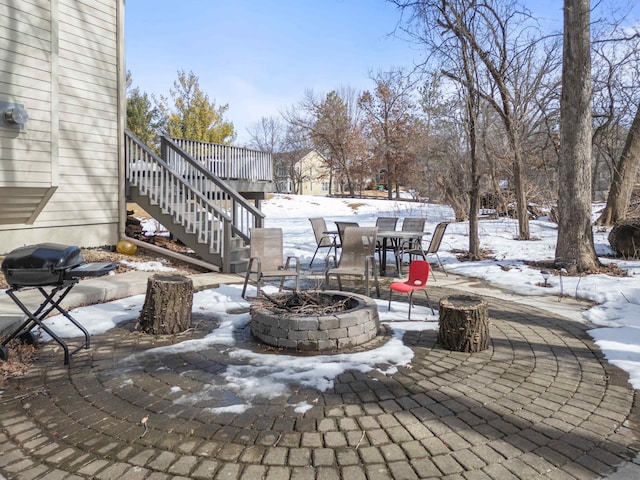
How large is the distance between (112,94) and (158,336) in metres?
5.99

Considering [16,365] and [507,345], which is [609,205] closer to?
[507,345]

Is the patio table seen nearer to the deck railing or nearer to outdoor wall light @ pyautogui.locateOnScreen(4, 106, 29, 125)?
the deck railing

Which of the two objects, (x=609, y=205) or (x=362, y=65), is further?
(x=362, y=65)

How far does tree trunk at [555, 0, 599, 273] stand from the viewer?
23.7 feet

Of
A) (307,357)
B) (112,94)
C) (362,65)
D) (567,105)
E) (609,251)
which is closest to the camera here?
(307,357)

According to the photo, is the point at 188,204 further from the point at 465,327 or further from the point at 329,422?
the point at 329,422

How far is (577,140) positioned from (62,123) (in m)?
8.68

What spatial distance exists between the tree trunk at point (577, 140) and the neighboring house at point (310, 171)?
3480cm

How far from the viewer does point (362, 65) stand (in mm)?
17266

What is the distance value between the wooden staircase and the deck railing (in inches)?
38.5

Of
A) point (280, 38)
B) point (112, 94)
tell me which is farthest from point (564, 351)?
point (280, 38)

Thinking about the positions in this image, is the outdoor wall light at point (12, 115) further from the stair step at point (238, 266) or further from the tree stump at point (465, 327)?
the tree stump at point (465, 327)

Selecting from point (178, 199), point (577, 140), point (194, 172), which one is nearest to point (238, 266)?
point (178, 199)

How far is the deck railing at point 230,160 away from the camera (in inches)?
400
